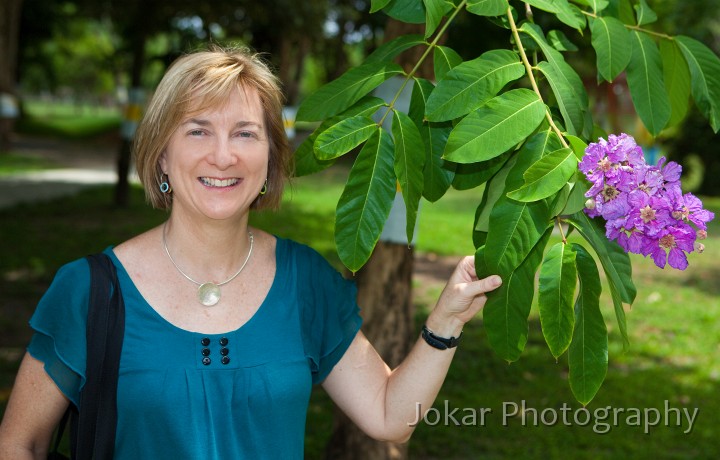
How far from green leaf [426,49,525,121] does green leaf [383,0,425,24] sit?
25cm

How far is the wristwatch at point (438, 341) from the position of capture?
2.25 meters

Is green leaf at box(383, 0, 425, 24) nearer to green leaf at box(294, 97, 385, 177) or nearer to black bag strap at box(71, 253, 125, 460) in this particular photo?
green leaf at box(294, 97, 385, 177)

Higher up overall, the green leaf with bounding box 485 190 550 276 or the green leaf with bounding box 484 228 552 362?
the green leaf with bounding box 485 190 550 276

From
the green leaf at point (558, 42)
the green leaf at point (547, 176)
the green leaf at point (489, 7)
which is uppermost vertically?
the green leaf at point (489, 7)

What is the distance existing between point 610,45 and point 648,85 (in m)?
0.14

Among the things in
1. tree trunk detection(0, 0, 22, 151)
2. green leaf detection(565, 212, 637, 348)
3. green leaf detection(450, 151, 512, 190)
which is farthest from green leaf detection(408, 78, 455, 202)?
tree trunk detection(0, 0, 22, 151)

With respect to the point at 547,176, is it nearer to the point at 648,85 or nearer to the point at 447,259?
the point at 648,85

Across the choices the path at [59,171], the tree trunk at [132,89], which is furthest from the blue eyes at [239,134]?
the path at [59,171]

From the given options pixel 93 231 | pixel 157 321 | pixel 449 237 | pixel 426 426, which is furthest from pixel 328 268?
pixel 449 237

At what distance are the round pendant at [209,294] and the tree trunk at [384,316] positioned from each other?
190 cm

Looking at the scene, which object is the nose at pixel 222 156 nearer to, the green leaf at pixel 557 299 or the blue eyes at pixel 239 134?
the blue eyes at pixel 239 134

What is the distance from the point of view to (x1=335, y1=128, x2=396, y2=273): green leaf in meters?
1.89

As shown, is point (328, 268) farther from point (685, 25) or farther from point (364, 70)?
point (685, 25)

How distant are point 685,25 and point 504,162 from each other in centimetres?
995
